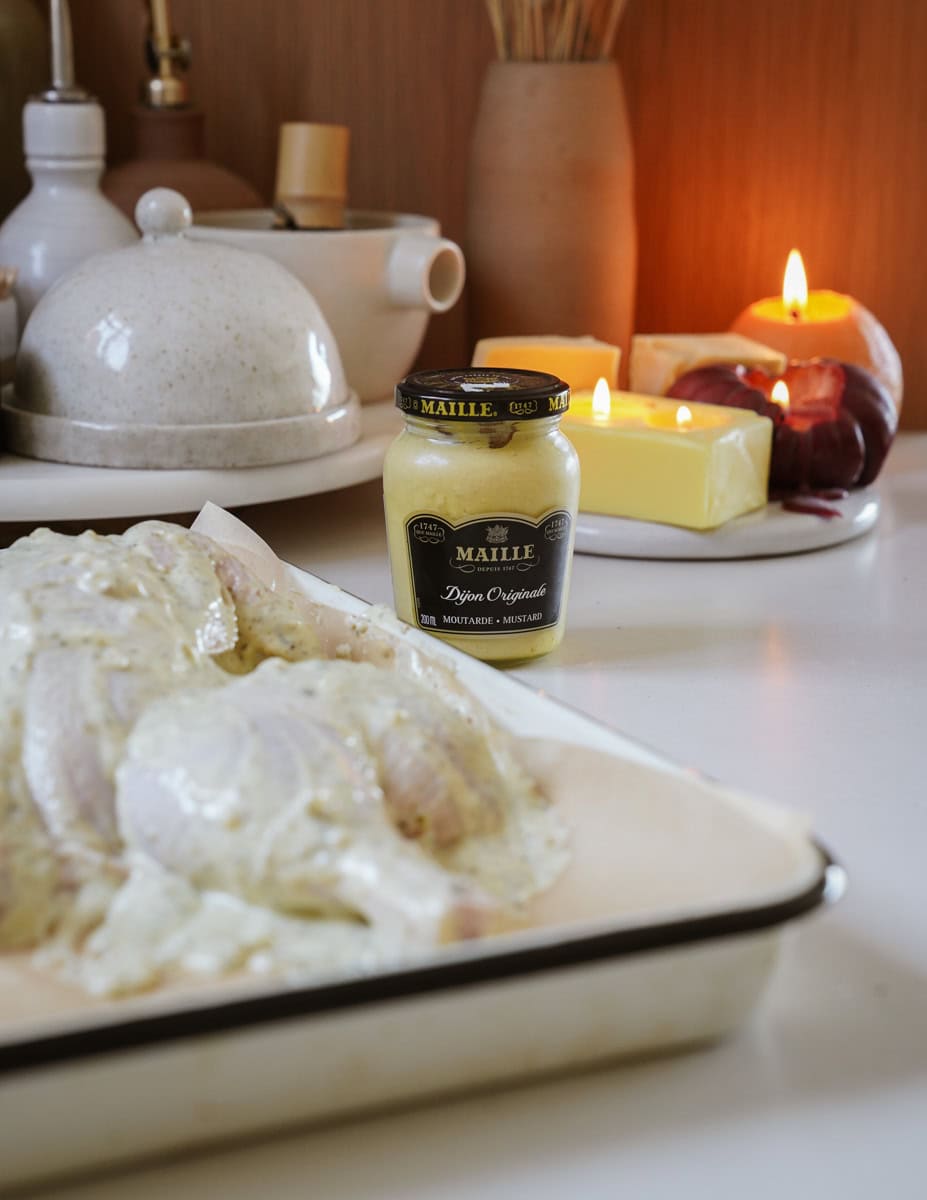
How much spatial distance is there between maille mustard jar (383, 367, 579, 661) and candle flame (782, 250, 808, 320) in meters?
0.60

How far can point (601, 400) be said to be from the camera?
113cm

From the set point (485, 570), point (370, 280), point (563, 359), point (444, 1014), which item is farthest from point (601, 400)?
point (444, 1014)

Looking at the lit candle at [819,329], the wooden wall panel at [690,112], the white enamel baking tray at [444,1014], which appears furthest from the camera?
the wooden wall panel at [690,112]

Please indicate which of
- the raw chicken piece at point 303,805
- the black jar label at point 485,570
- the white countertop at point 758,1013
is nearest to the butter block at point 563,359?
the white countertop at point 758,1013

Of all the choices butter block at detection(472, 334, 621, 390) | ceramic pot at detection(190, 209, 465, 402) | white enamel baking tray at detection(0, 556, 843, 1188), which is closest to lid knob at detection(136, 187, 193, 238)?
ceramic pot at detection(190, 209, 465, 402)

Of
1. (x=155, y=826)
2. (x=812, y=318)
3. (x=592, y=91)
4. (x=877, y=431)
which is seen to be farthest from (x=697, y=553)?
(x=155, y=826)

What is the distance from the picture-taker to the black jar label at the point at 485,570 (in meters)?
0.82

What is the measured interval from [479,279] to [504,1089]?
1.07 metres

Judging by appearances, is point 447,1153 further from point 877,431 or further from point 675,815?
point 877,431

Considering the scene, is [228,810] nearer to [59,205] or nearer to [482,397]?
[482,397]

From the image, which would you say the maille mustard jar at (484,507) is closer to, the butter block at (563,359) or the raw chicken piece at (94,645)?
the raw chicken piece at (94,645)

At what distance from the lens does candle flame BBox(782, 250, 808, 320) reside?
137 centimetres

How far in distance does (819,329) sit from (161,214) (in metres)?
0.59

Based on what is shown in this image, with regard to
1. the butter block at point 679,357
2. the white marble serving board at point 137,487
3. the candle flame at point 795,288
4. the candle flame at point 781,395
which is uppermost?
the candle flame at point 795,288
